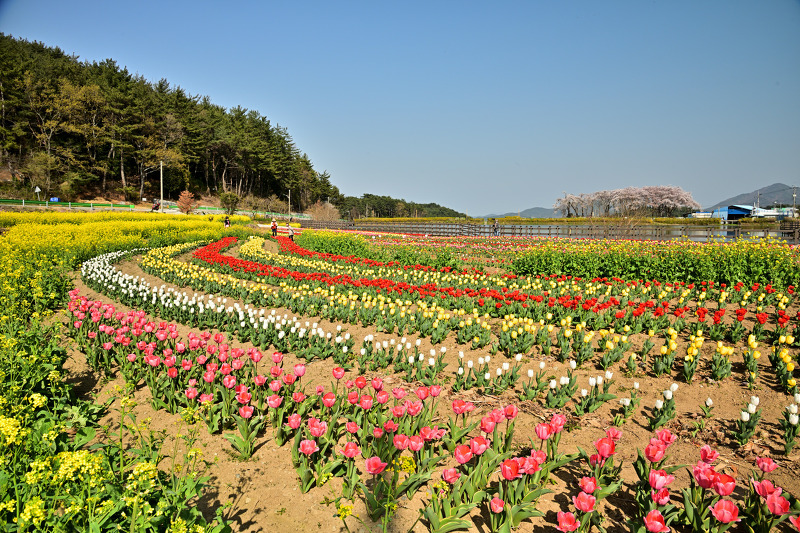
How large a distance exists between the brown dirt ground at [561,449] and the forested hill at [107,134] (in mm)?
56411

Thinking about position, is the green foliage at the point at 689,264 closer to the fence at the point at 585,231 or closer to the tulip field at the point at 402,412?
the tulip field at the point at 402,412

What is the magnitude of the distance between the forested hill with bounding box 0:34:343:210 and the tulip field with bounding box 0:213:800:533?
53673mm

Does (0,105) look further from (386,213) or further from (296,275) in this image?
(386,213)

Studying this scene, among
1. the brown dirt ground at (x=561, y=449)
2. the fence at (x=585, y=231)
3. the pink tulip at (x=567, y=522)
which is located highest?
the fence at (x=585, y=231)

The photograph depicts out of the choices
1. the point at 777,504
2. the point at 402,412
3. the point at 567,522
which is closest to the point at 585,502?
the point at 567,522

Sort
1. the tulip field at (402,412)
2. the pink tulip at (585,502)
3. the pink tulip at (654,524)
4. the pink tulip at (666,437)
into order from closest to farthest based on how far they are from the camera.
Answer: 1. the pink tulip at (654,524)
2. the pink tulip at (585,502)
3. the tulip field at (402,412)
4. the pink tulip at (666,437)

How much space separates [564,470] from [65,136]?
7283 cm

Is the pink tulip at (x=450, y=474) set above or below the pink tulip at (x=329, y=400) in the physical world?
below

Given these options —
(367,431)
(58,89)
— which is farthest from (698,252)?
(58,89)

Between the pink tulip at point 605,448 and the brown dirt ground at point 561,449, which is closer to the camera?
the pink tulip at point 605,448

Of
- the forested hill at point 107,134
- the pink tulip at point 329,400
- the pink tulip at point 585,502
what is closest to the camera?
the pink tulip at point 585,502

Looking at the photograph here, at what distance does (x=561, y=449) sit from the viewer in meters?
3.87

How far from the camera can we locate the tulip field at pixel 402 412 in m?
2.65

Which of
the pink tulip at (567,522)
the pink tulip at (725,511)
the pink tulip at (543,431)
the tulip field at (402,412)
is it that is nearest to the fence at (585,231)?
the tulip field at (402,412)
